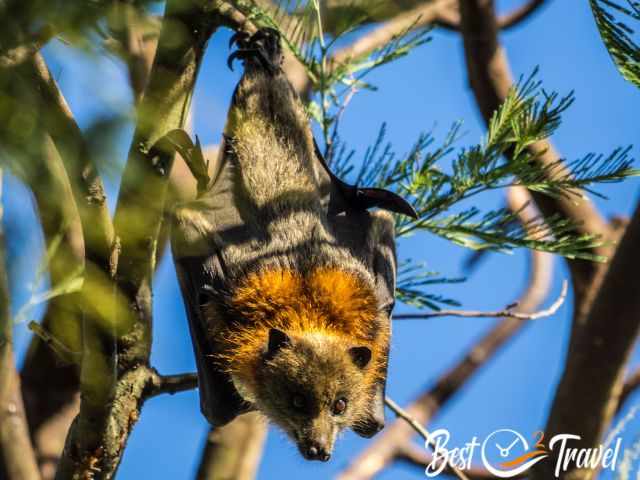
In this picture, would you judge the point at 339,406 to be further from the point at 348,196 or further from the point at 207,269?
the point at 348,196

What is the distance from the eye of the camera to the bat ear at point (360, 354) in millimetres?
5383

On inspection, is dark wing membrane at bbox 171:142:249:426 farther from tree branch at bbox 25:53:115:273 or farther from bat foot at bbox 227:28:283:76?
tree branch at bbox 25:53:115:273

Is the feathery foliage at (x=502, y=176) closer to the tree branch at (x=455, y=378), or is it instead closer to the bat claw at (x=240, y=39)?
the bat claw at (x=240, y=39)

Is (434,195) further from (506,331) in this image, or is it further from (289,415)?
(506,331)

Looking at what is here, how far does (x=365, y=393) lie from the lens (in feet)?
18.8

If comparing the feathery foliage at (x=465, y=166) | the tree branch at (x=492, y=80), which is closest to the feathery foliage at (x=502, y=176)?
the feathery foliage at (x=465, y=166)

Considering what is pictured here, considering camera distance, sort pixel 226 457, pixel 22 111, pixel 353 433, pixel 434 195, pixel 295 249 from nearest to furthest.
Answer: pixel 22 111 < pixel 434 195 < pixel 295 249 < pixel 353 433 < pixel 226 457

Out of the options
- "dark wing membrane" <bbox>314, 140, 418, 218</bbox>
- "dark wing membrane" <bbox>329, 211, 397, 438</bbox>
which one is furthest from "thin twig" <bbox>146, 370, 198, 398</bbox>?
"dark wing membrane" <bbox>314, 140, 418, 218</bbox>

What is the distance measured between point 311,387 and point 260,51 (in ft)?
7.47

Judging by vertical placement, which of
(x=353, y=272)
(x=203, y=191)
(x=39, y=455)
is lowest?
(x=39, y=455)

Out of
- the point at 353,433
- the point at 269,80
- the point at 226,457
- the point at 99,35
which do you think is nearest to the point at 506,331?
the point at 226,457

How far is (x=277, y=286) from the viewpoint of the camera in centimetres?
530

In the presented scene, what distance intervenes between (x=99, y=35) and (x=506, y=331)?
449 inches

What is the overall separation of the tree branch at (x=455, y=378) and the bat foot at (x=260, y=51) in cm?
418
